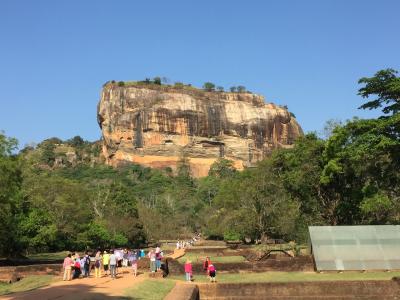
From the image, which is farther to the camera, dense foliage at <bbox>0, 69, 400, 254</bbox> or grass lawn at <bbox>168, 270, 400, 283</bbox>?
dense foliage at <bbox>0, 69, 400, 254</bbox>

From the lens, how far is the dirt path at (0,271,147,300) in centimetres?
1298

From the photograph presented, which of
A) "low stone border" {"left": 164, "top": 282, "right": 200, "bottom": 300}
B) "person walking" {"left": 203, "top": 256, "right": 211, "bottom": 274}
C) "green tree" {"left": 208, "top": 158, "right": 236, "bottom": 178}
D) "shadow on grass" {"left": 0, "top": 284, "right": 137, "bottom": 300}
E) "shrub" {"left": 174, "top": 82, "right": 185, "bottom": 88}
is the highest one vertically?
"shrub" {"left": 174, "top": 82, "right": 185, "bottom": 88}

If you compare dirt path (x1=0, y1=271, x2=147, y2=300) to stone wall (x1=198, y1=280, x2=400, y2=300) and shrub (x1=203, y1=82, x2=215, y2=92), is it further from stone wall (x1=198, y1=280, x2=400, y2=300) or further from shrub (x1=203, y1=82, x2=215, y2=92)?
shrub (x1=203, y1=82, x2=215, y2=92)

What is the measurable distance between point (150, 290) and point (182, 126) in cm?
11158

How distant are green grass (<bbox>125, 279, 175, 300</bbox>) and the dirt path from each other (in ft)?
0.98

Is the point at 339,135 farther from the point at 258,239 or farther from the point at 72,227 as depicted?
the point at 72,227

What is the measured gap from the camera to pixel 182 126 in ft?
414

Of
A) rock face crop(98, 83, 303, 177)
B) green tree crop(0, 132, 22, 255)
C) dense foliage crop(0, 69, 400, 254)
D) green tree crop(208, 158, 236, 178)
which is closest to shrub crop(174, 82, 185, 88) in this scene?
rock face crop(98, 83, 303, 177)

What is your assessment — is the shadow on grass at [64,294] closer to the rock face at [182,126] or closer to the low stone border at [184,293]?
the low stone border at [184,293]

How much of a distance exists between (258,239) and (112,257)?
26658mm

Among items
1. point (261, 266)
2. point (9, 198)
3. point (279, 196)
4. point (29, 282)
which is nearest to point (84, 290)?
point (29, 282)

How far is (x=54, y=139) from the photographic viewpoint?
148 m

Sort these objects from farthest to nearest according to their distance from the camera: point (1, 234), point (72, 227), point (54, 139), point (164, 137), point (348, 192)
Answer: point (54, 139), point (164, 137), point (72, 227), point (348, 192), point (1, 234)

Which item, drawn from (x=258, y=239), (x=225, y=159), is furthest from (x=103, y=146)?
(x=258, y=239)
